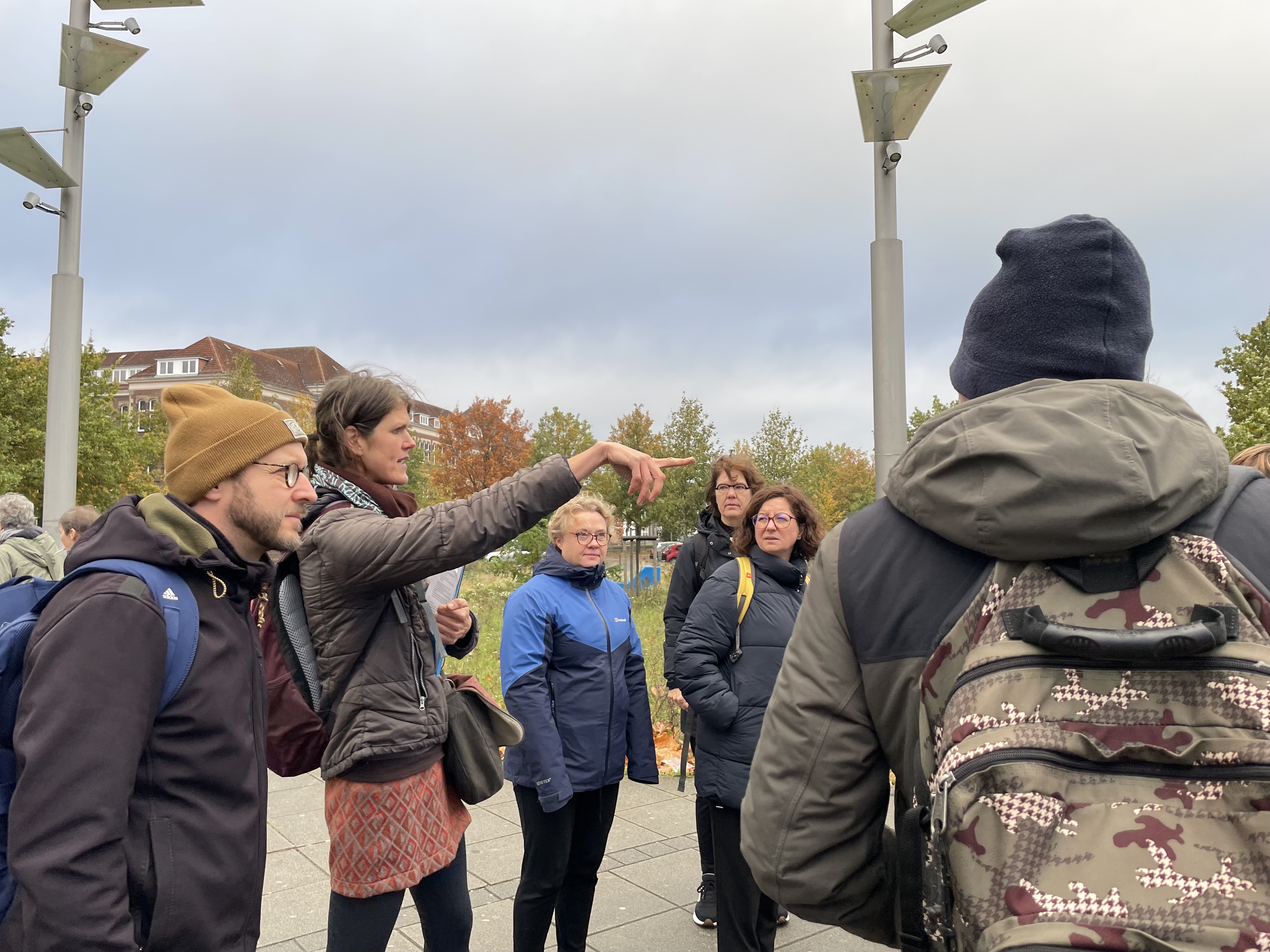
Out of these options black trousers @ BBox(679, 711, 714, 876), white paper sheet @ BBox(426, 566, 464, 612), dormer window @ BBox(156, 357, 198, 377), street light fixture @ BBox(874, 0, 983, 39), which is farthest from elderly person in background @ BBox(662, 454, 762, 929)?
dormer window @ BBox(156, 357, 198, 377)

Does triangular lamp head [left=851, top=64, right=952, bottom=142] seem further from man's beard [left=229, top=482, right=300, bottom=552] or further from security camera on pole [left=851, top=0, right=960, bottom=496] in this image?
man's beard [left=229, top=482, right=300, bottom=552]

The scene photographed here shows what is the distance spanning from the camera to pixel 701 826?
4.47m

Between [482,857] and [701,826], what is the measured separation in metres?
1.62

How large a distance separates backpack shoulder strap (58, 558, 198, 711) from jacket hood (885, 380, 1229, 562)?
1.57 metres

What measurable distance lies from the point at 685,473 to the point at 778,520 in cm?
2266

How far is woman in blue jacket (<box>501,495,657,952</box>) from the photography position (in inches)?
140

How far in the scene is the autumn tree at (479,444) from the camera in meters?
50.1

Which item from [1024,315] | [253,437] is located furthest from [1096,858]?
[253,437]

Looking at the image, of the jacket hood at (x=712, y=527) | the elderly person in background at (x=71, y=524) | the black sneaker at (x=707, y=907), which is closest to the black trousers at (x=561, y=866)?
the black sneaker at (x=707, y=907)

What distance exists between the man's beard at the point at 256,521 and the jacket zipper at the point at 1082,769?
1.80 m

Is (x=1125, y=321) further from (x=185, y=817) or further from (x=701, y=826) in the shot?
(x=701, y=826)

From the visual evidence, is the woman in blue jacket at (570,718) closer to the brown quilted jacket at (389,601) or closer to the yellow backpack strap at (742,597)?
the yellow backpack strap at (742,597)

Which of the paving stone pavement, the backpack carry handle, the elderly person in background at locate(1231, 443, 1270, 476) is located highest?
the elderly person in background at locate(1231, 443, 1270, 476)

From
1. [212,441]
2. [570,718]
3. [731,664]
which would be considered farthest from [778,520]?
[212,441]
